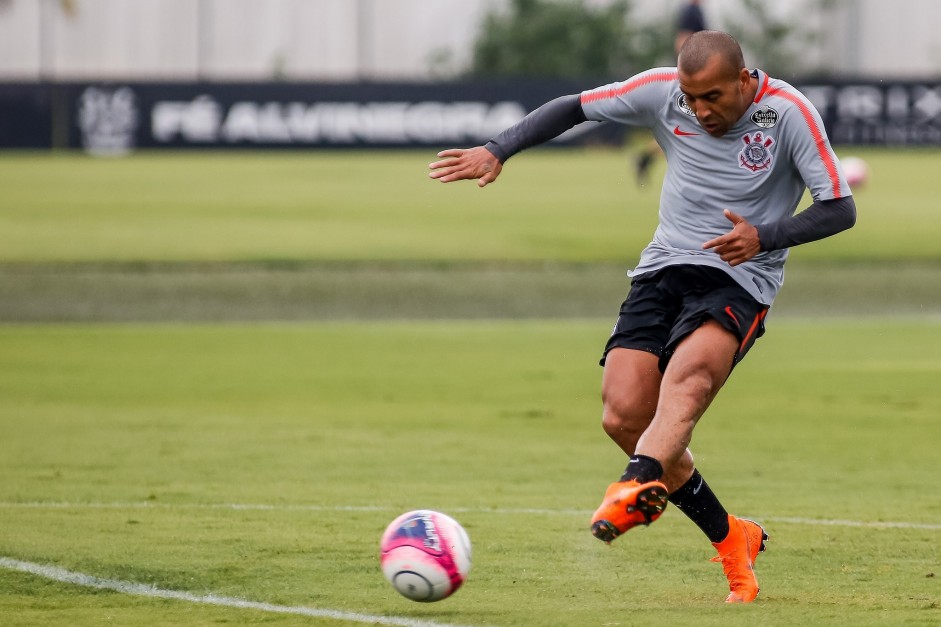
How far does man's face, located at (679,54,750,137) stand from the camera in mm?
5973

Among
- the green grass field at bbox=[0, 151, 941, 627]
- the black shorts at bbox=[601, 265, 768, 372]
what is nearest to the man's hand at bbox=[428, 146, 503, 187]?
the black shorts at bbox=[601, 265, 768, 372]

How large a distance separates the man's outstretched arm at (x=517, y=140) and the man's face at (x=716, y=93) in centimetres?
63

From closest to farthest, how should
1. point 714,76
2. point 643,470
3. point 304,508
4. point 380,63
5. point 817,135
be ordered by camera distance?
point 643,470, point 714,76, point 817,135, point 304,508, point 380,63

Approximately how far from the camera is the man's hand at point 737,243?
231 inches

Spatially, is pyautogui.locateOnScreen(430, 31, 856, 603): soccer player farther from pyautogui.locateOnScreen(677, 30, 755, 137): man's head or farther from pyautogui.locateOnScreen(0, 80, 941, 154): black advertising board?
pyautogui.locateOnScreen(0, 80, 941, 154): black advertising board

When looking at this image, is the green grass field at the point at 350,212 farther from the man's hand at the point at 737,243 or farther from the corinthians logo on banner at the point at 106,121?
the man's hand at the point at 737,243

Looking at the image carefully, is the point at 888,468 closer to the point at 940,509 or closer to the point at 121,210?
the point at 940,509

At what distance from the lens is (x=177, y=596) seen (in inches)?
237

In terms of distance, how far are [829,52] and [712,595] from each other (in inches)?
1735

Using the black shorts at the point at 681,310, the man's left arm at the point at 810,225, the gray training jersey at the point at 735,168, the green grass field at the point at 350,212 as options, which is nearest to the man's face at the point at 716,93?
the gray training jersey at the point at 735,168

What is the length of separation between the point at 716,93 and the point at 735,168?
38 centimetres

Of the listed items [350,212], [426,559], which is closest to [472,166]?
[426,559]

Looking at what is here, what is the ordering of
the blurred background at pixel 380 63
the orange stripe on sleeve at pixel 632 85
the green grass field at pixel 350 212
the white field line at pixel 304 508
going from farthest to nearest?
the blurred background at pixel 380 63 < the green grass field at pixel 350 212 < the white field line at pixel 304 508 < the orange stripe on sleeve at pixel 632 85

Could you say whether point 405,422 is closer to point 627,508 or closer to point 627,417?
point 627,417
